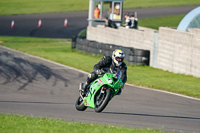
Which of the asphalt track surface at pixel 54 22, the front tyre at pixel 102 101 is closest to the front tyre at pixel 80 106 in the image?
the front tyre at pixel 102 101

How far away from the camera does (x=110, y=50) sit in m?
24.9

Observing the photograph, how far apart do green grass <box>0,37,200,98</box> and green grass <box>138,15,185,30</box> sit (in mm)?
11486

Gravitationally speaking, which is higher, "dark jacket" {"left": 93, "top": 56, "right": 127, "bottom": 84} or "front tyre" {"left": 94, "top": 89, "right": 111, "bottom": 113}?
"dark jacket" {"left": 93, "top": 56, "right": 127, "bottom": 84}

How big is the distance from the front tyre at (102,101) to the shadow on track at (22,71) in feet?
17.0

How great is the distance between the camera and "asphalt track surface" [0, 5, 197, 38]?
39.2 m

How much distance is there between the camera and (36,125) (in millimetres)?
8320

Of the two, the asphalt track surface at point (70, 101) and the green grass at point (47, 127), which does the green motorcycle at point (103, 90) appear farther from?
the green grass at point (47, 127)

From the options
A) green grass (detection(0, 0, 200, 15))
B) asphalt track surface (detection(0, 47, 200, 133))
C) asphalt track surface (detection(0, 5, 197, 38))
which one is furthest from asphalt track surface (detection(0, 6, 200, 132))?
green grass (detection(0, 0, 200, 15))

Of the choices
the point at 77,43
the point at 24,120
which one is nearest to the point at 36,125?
the point at 24,120

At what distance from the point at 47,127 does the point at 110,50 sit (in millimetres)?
16958

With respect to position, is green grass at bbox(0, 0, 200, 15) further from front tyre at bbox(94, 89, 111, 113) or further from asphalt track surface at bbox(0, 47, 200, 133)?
front tyre at bbox(94, 89, 111, 113)

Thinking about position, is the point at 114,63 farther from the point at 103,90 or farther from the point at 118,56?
the point at 103,90

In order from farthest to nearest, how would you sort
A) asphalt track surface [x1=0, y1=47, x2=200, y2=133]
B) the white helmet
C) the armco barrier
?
the armco barrier
the white helmet
asphalt track surface [x1=0, y1=47, x2=200, y2=133]

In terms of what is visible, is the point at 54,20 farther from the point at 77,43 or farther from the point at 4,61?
the point at 4,61
